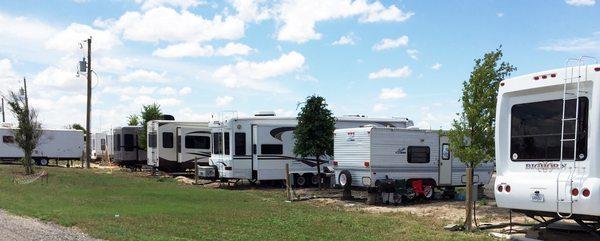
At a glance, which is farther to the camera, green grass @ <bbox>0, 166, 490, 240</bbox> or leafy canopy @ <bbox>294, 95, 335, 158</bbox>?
leafy canopy @ <bbox>294, 95, 335, 158</bbox>

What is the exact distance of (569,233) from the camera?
9234 millimetres

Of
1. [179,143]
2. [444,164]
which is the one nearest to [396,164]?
[444,164]

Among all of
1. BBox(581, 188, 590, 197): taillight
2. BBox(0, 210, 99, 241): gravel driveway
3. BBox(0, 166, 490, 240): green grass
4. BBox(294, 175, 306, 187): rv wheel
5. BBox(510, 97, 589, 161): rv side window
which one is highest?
BBox(510, 97, 589, 161): rv side window

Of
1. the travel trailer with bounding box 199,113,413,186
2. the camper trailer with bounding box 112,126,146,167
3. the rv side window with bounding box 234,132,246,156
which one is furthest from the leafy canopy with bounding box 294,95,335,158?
the camper trailer with bounding box 112,126,146,167

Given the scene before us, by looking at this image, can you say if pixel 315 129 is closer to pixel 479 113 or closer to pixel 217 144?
pixel 217 144

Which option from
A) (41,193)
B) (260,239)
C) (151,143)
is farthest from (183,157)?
(260,239)

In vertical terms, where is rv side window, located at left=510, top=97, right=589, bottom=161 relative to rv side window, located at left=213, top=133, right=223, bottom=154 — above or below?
above

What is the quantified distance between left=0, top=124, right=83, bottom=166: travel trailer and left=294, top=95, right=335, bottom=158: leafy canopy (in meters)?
22.7

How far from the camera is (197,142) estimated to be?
30.2 meters

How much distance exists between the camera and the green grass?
10.8m

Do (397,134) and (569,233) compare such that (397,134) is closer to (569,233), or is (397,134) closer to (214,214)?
(214,214)

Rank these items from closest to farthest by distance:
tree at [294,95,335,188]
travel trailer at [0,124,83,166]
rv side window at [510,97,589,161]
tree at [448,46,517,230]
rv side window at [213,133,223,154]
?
rv side window at [510,97,589,161] → tree at [448,46,517,230] → tree at [294,95,335,188] → rv side window at [213,133,223,154] → travel trailer at [0,124,83,166]

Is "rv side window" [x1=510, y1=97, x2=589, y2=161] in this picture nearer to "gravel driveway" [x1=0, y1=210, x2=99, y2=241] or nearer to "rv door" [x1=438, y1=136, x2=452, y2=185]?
"gravel driveway" [x1=0, y1=210, x2=99, y2=241]

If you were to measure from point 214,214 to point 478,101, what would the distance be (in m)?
6.84
